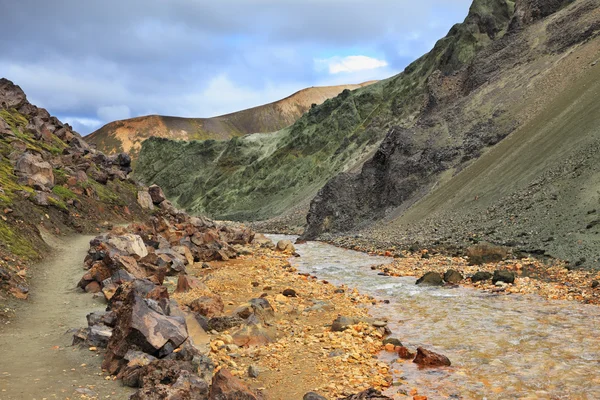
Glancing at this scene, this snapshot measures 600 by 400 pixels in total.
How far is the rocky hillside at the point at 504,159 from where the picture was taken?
27.5m

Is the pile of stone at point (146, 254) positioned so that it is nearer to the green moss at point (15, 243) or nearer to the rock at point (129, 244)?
the rock at point (129, 244)

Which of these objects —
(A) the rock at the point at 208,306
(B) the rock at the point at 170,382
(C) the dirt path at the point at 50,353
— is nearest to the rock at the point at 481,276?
(A) the rock at the point at 208,306

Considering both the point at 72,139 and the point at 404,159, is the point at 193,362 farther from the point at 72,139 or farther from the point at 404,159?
the point at 72,139

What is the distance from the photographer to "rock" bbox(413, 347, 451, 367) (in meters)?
11.6

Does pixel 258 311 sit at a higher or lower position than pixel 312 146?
lower

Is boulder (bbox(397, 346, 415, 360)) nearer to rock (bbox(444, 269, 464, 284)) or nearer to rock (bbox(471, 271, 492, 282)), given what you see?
rock (bbox(444, 269, 464, 284))

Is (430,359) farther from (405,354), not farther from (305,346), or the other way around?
(305,346)

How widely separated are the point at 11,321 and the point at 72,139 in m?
54.6

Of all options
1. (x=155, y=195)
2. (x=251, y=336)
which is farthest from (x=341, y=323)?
(x=155, y=195)

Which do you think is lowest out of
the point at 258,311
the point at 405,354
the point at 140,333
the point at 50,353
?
the point at 405,354

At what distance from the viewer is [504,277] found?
2053 cm

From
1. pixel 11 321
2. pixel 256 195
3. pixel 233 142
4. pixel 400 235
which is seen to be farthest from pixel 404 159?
pixel 233 142

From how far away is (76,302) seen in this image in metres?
17.0

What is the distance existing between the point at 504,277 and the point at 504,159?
22122 mm
